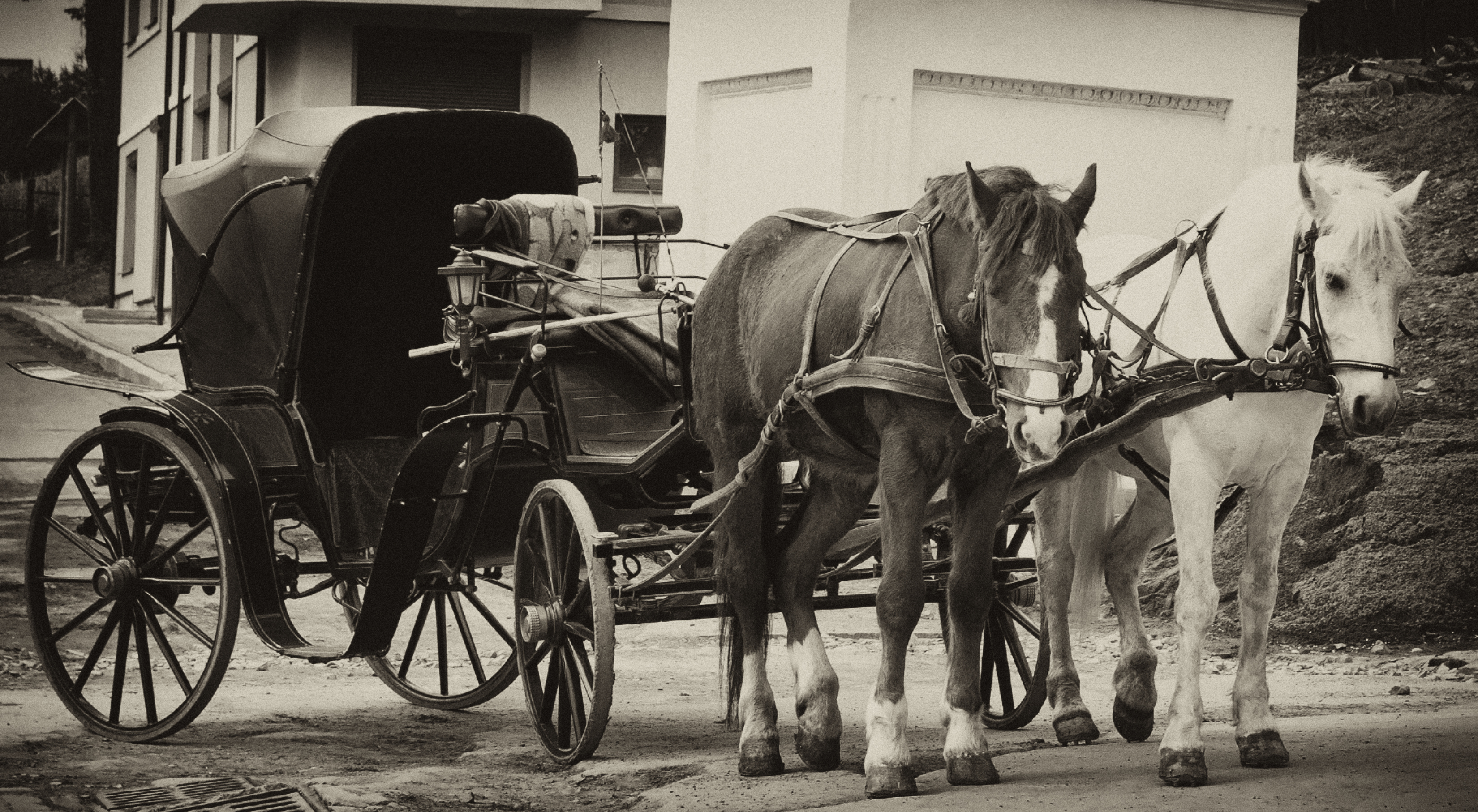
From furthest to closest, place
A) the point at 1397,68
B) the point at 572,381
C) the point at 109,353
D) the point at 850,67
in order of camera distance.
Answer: the point at 109,353 < the point at 1397,68 < the point at 850,67 < the point at 572,381

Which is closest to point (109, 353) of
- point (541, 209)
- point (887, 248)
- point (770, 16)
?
point (770, 16)

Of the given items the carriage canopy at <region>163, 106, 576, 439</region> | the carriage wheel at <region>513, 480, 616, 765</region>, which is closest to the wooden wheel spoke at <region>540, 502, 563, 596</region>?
the carriage wheel at <region>513, 480, 616, 765</region>

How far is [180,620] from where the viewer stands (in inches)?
264

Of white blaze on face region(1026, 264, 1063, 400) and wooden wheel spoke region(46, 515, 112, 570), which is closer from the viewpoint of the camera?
white blaze on face region(1026, 264, 1063, 400)

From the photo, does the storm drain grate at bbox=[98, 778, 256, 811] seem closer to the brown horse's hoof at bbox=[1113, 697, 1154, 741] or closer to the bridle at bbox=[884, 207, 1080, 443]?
the bridle at bbox=[884, 207, 1080, 443]

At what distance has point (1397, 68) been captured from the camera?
15.5 metres

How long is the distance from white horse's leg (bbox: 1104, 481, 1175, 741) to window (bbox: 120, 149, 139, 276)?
22.7 metres

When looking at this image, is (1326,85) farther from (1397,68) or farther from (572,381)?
(572,381)

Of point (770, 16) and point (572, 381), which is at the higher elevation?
point (770, 16)

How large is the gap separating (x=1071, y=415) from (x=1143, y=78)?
6.75m

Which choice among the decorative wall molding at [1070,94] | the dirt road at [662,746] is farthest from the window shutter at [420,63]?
the dirt road at [662,746]

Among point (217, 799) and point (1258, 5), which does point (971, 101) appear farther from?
point (217, 799)

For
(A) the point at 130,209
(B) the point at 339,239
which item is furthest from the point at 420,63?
(B) the point at 339,239

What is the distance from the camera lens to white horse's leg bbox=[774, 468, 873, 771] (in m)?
5.89
